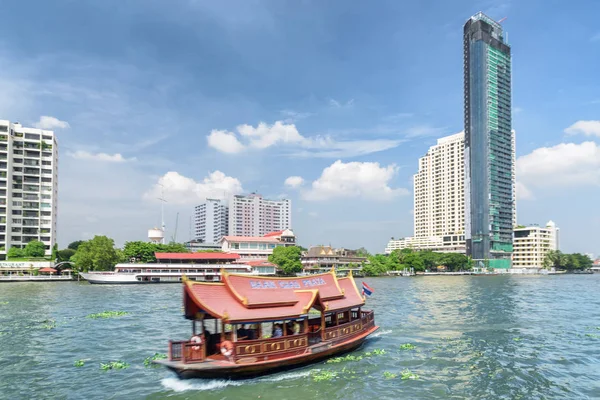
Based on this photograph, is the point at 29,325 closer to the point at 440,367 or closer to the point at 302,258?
the point at 440,367

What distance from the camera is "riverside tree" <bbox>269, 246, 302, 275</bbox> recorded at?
358 feet

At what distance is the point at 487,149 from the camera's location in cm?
16662

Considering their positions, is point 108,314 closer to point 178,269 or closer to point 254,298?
point 254,298

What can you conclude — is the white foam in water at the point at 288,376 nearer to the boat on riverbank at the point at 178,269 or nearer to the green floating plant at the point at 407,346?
the green floating plant at the point at 407,346

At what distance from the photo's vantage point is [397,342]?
2850 centimetres

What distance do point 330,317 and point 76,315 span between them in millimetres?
25007

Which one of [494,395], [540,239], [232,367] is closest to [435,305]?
[494,395]

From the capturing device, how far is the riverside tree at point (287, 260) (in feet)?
358

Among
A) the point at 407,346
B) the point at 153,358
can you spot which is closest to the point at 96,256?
the point at 153,358

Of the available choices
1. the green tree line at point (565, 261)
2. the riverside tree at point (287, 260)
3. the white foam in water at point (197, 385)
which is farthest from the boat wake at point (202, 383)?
the green tree line at point (565, 261)

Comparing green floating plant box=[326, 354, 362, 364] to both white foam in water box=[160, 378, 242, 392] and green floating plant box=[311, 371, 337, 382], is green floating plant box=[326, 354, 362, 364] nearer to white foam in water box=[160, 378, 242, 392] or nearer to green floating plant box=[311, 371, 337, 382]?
green floating plant box=[311, 371, 337, 382]

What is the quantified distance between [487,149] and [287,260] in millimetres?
99424

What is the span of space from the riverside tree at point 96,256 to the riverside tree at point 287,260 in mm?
37596

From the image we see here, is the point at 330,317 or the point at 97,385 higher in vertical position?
the point at 330,317
